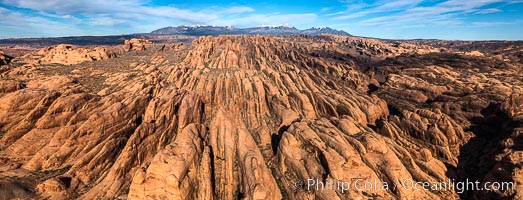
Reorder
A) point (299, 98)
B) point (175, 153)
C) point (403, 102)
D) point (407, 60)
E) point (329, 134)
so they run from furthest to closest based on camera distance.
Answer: point (407, 60) → point (403, 102) → point (299, 98) → point (329, 134) → point (175, 153)

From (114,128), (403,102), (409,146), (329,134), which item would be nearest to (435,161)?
(409,146)

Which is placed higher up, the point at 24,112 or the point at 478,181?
the point at 24,112

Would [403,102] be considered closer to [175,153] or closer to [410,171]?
[410,171]

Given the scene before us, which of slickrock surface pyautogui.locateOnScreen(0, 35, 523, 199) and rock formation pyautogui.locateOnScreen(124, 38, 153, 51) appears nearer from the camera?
slickrock surface pyautogui.locateOnScreen(0, 35, 523, 199)

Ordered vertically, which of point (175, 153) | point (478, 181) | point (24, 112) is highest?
point (24, 112)

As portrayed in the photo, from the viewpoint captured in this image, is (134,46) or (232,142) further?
(134,46)

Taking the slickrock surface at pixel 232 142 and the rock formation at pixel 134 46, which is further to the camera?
the rock formation at pixel 134 46

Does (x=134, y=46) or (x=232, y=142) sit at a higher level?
(x=134, y=46)

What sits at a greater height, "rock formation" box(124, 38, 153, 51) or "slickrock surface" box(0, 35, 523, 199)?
"rock formation" box(124, 38, 153, 51)

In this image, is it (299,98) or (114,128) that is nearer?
(114,128)

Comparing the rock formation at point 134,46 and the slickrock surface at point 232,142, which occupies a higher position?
the rock formation at point 134,46

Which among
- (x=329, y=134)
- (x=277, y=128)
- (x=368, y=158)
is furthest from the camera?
(x=277, y=128)
